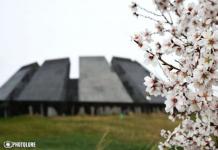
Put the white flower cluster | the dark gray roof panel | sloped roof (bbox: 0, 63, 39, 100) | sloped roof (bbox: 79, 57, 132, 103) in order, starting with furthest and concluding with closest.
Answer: sloped roof (bbox: 0, 63, 39, 100), sloped roof (bbox: 79, 57, 132, 103), the dark gray roof panel, the white flower cluster

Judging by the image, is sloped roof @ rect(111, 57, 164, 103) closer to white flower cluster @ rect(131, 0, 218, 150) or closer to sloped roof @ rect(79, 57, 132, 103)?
sloped roof @ rect(79, 57, 132, 103)

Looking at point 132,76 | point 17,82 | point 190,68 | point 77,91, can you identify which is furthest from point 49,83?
point 190,68

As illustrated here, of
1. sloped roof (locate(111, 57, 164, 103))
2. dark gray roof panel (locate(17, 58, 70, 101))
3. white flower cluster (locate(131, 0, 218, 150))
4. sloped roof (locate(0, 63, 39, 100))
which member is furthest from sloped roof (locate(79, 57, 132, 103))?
white flower cluster (locate(131, 0, 218, 150))

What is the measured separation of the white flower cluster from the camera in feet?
12.2

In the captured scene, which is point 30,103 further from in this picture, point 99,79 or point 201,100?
point 201,100

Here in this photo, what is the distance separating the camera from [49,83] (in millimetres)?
38500

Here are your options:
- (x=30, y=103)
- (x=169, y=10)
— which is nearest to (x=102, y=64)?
(x=30, y=103)

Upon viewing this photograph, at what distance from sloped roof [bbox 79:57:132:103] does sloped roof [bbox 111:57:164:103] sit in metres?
0.84

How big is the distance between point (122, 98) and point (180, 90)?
3377 cm

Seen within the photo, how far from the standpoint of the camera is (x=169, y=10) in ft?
15.8

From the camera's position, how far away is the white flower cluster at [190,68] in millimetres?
3732

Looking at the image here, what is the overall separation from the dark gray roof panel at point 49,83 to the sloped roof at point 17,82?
3.49ft

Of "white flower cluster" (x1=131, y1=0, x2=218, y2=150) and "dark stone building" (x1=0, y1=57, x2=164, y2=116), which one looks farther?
"dark stone building" (x1=0, y1=57, x2=164, y2=116)

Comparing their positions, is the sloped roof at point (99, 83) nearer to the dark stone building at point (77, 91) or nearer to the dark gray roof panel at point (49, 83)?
the dark stone building at point (77, 91)
